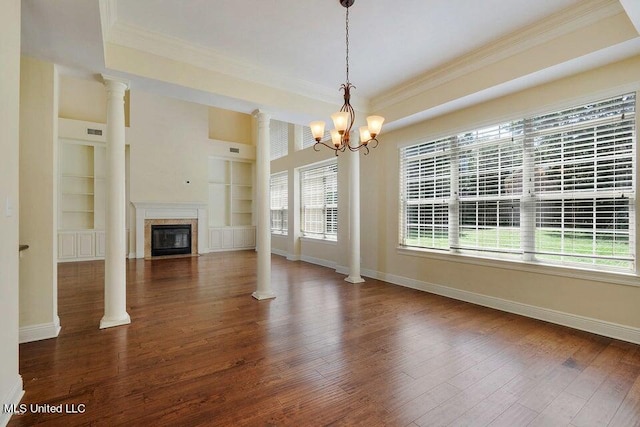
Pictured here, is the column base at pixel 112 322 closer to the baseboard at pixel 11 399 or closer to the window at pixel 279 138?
the baseboard at pixel 11 399

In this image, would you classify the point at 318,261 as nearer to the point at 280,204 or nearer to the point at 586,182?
the point at 280,204

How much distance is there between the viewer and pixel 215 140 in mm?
9109

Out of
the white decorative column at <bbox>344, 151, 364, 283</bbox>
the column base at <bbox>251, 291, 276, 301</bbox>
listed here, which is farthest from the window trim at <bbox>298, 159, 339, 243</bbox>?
the column base at <bbox>251, 291, 276, 301</bbox>

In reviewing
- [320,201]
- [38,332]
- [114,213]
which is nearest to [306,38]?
[114,213]

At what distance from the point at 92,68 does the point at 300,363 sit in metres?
3.54

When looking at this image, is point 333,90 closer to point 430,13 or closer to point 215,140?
point 430,13

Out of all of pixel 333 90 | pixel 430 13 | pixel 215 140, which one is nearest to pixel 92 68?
pixel 333 90

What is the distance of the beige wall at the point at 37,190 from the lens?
9.30 ft

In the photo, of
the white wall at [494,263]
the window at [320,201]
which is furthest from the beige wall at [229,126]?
the white wall at [494,263]

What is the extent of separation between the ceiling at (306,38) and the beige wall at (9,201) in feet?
1.99

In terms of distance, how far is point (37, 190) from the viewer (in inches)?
113

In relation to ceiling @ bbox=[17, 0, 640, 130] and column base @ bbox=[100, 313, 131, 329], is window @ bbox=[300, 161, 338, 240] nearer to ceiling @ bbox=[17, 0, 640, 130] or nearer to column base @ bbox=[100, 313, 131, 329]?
ceiling @ bbox=[17, 0, 640, 130]

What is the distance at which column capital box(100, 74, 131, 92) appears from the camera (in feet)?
10.7

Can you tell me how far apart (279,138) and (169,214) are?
144 inches
